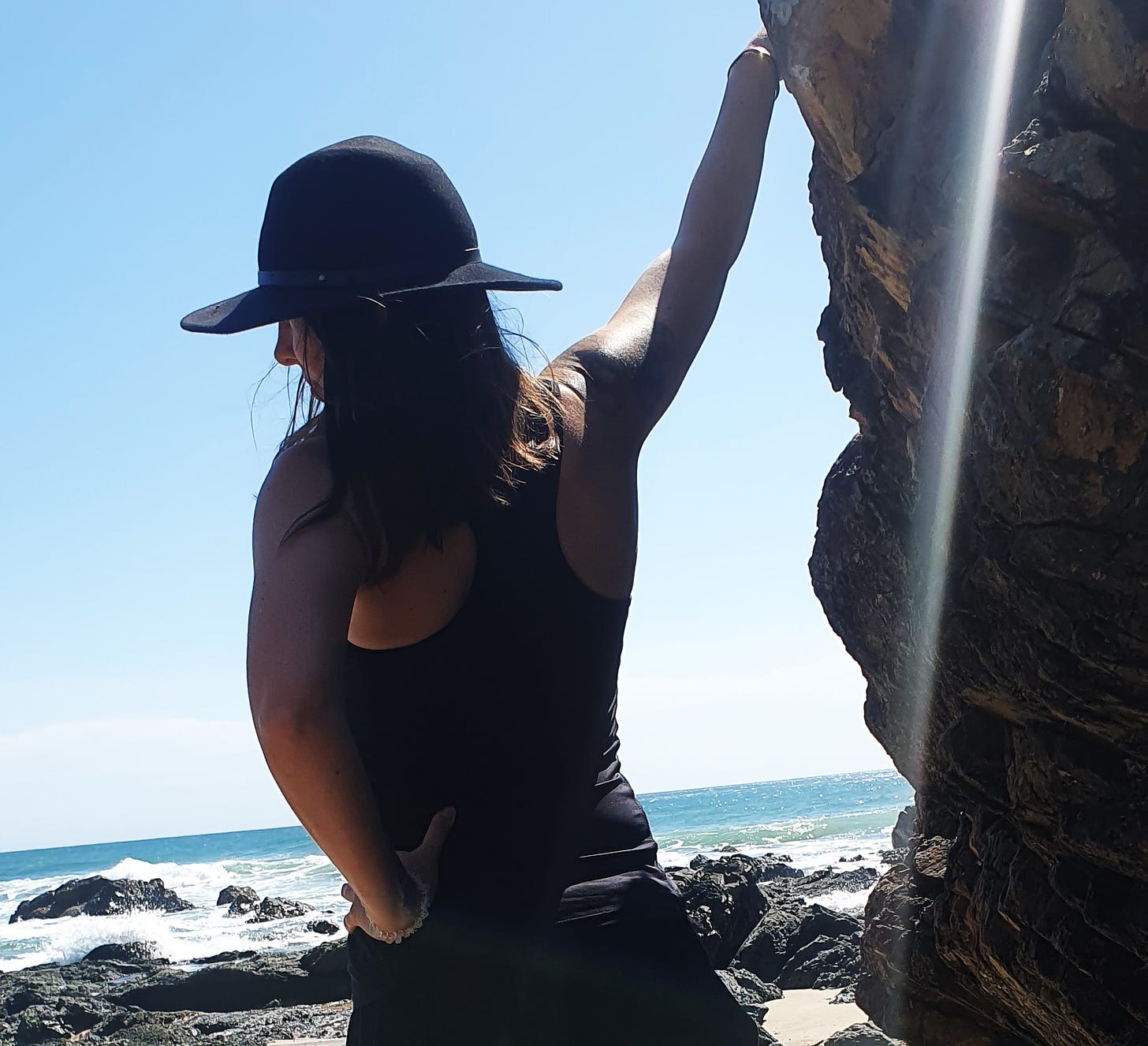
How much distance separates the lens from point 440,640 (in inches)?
63.1

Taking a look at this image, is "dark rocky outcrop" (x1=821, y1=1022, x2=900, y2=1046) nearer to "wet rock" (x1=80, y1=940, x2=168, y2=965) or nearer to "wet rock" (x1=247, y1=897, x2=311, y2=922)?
"wet rock" (x1=80, y1=940, x2=168, y2=965)

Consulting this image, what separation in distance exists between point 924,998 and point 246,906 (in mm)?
21133

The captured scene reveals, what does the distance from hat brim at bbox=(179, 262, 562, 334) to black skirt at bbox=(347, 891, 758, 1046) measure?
887 mm

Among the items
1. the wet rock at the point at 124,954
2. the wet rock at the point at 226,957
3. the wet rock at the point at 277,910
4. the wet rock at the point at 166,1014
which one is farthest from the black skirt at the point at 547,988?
the wet rock at the point at 277,910

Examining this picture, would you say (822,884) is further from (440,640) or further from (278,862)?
(278,862)

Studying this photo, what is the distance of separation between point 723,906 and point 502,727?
29.3 ft

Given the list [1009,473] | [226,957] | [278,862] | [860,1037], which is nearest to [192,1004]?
[226,957]

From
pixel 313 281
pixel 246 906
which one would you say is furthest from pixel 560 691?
pixel 246 906

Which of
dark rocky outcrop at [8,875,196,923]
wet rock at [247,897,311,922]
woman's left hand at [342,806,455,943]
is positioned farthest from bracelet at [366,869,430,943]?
dark rocky outcrop at [8,875,196,923]

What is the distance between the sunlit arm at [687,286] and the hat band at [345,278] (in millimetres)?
344

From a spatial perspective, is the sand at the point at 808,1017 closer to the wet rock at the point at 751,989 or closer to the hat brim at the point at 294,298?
the wet rock at the point at 751,989

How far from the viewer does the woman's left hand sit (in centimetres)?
156

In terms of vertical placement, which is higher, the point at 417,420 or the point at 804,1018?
the point at 417,420

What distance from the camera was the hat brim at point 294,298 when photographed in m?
1.61
